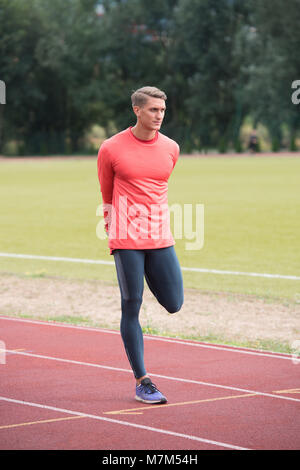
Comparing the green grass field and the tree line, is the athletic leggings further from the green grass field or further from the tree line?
the tree line

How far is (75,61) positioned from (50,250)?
61207mm

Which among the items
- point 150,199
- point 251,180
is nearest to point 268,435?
point 150,199

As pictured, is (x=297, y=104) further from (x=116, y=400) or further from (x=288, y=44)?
(x=116, y=400)

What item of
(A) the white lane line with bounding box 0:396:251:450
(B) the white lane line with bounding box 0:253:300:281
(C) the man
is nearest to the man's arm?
(C) the man

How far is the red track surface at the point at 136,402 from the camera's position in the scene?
4.65m

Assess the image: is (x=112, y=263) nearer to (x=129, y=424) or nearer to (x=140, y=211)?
(x=140, y=211)

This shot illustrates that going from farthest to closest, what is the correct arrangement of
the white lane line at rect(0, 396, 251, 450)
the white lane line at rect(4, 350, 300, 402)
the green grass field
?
1. the green grass field
2. the white lane line at rect(4, 350, 300, 402)
3. the white lane line at rect(0, 396, 251, 450)

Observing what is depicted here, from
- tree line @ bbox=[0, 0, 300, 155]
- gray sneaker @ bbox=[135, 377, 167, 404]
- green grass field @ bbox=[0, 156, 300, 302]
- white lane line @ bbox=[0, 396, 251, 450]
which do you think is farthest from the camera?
tree line @ bbox=[0, 0, 300, 155]

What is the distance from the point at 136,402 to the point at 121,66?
71.9m

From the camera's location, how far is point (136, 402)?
5496 mm

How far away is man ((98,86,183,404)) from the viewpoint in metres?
5.31

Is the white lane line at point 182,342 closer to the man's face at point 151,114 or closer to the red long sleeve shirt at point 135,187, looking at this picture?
the red long sleeve shirt at point 135,187

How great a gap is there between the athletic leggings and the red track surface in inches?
16.3

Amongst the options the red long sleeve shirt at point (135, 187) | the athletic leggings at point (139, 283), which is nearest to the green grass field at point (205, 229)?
the athletic leggings at point (139, 283)
